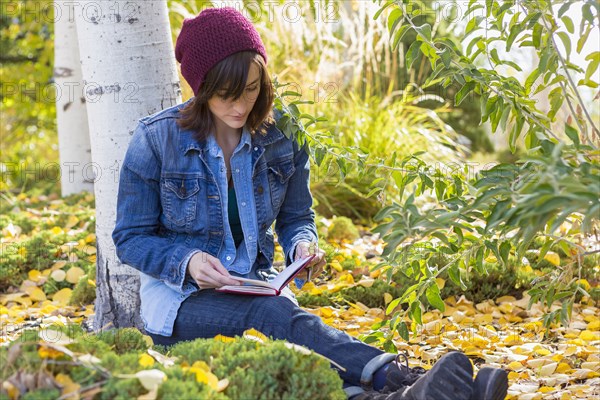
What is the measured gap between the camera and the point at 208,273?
1980mm

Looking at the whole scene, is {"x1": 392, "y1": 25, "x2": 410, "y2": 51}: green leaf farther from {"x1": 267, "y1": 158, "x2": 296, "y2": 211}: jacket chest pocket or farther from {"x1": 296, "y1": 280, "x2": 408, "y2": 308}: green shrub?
{"x1": 296, "y1": 280, "x2": 408, "y2": 308}: green shrub

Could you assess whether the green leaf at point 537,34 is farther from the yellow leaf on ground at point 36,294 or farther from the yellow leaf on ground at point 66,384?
the yellow leaf on ground at point 36,294

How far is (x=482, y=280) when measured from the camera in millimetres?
3305

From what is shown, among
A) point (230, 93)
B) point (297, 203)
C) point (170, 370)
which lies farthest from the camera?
point (297, 203)

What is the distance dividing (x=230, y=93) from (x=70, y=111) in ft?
12.2

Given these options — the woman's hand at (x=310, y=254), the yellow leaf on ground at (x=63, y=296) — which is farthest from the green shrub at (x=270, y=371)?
the yellow leaf on ground at (x=63, y=296)

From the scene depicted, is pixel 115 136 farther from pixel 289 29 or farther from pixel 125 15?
pixel 289 29

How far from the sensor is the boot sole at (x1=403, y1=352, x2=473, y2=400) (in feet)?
5.10

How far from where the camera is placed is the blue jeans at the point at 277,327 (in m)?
1.79

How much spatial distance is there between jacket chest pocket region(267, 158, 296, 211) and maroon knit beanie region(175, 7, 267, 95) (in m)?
0.35

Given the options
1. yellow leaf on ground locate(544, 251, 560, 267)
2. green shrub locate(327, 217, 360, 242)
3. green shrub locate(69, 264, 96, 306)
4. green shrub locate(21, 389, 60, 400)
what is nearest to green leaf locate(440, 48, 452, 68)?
green shrub locate(21, 389, 60, 400)

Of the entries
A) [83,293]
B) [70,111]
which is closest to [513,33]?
[83,293]

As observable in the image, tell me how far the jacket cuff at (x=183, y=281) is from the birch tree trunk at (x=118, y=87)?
0.59 metres

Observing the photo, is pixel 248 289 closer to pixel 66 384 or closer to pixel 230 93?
pixel 230 93
